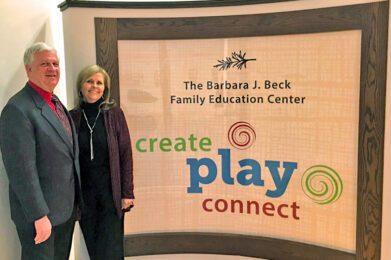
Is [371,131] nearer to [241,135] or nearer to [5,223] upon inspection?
[241,135]

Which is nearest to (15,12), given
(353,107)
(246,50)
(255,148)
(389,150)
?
(246,50)

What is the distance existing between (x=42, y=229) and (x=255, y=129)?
149 cm

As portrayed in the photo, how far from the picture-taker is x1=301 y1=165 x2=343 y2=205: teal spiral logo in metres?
2.65

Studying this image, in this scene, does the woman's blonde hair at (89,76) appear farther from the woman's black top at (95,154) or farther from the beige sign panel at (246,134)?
the beige sign panel at (246,134)

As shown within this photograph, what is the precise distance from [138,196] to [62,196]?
935 millimetres

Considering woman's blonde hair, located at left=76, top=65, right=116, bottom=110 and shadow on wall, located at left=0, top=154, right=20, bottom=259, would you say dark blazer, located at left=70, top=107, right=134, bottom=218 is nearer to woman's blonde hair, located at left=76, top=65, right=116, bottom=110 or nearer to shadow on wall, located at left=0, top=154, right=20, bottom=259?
woman's blonde hair, located at left=76, top=65, right=116, bottom=110

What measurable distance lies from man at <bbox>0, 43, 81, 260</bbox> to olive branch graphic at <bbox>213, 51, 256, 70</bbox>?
1099 mm

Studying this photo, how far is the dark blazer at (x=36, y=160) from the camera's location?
6.52 ft

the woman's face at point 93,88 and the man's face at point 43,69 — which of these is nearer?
the man's face at point 43,69


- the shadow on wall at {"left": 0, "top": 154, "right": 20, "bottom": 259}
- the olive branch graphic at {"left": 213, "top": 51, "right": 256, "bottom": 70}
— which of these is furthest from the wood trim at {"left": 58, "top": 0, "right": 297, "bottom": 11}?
the shadow on wall at {"left": 0, "top": 154, "right": 20, "bottom": 259}

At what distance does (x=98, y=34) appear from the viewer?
2842mm

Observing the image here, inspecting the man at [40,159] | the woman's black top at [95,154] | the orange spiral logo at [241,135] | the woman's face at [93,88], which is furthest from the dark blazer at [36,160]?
the orange spiral logo at [241,135]

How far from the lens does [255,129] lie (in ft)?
9.42

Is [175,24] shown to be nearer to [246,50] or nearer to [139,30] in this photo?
[139,30]
